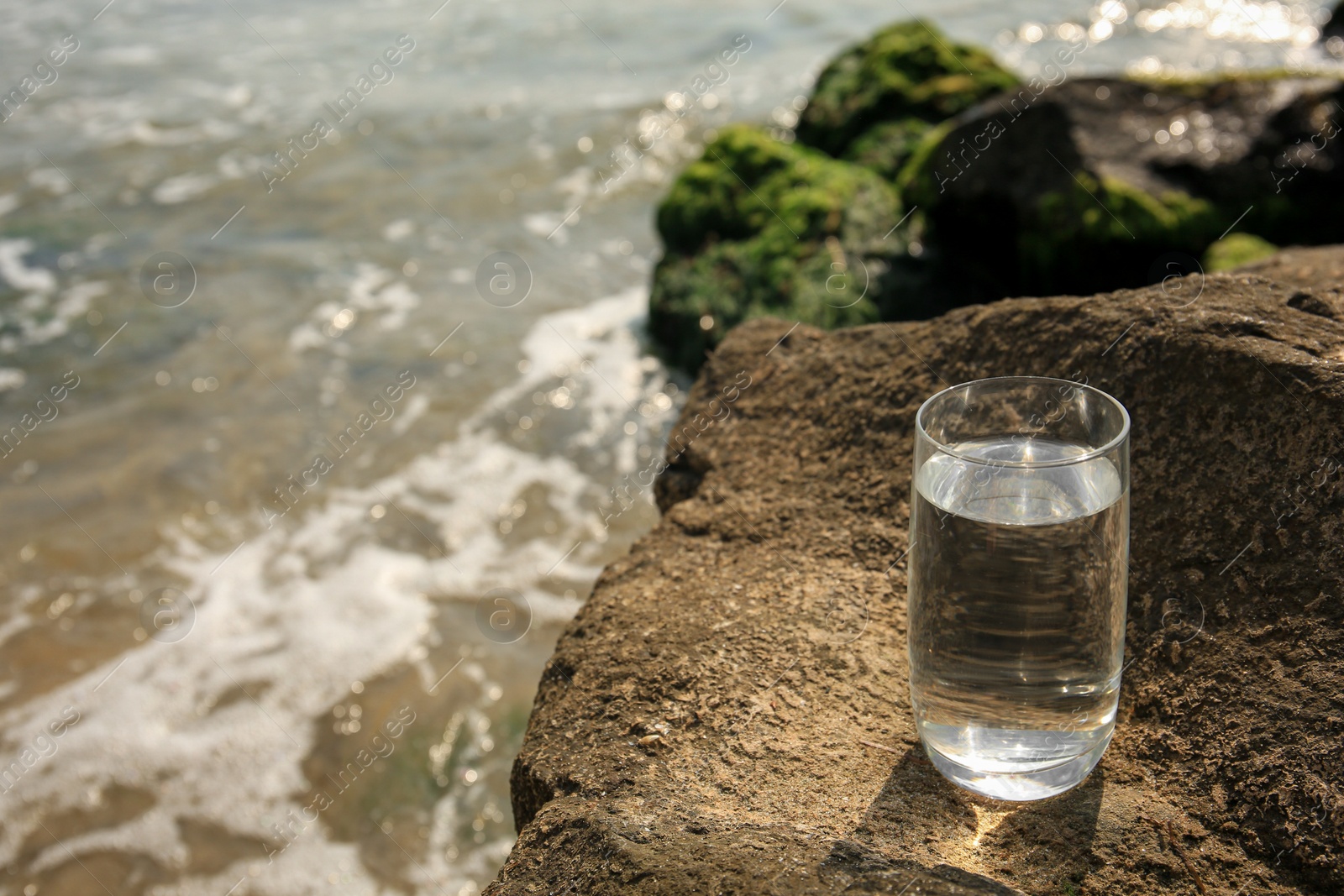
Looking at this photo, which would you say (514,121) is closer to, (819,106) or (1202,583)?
(819,106)

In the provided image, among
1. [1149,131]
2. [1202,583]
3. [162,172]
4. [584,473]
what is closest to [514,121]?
[162,172]

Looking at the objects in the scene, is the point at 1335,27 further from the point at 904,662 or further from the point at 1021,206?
the point at 904,662

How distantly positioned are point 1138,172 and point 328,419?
189 inches

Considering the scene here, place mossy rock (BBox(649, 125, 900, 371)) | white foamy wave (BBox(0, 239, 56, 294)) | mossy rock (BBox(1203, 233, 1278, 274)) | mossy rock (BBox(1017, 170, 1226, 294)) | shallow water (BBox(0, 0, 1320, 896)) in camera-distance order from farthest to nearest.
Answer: white foamy wave (BBox(0, 239, 56, 294)) → mossy rock (BBox(649, 125, 900, 371)) → mossy rock (BBox(1017, 170, 1226, 294)) → mossy rock (BBox(1203, 233, 1278, 274)) → shallow water (BBox(0, 0, 1320, 896))

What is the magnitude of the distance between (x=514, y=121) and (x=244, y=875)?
849 cm

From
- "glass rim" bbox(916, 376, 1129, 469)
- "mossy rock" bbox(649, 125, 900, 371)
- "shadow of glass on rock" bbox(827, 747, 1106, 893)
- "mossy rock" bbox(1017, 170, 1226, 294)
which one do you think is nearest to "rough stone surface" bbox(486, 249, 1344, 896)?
"shadow of glass on rock" bbox(827, 747, 1106, 893)

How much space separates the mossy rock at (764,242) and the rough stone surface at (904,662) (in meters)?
3.22

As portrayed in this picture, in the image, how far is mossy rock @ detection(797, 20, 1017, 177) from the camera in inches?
275

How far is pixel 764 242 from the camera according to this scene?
20.4 feet

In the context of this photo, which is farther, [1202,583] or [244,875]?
[244,875]

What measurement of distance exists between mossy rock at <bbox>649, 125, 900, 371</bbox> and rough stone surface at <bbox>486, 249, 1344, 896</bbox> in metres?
3.22

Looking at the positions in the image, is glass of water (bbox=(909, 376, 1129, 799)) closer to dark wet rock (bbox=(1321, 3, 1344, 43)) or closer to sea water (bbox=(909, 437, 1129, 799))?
sea water (bbox=(909, 437, 1129, 799))

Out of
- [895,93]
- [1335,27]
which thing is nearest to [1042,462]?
[895,93]

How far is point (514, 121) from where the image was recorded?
10.8 metres
